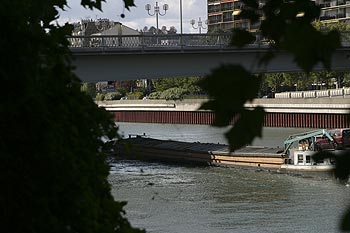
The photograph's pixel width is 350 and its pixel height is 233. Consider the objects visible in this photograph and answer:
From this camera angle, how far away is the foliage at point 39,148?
2529 millimetres

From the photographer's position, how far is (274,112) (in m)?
31.5

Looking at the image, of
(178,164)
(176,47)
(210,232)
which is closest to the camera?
(210,232)

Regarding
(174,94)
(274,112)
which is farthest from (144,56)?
(174,94)

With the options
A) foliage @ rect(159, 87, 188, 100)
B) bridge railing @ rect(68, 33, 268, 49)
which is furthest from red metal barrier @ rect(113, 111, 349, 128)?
bridge railing @ rect(68, 33, 268, 49)

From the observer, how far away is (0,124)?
254cm

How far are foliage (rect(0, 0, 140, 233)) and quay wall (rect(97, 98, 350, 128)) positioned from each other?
25.9 m

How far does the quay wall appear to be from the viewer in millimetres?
42844

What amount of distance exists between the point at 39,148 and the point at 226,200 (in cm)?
1784

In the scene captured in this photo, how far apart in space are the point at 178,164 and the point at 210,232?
1607 centimetres

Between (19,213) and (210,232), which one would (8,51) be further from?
(210,232)

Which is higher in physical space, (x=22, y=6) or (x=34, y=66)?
(x=22, y=6)

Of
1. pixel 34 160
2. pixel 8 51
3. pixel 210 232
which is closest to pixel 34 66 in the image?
pixel 8 51

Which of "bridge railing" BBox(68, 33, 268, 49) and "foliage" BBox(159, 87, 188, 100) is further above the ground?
"bridge railing" BBox(68, 33, 268, 49)

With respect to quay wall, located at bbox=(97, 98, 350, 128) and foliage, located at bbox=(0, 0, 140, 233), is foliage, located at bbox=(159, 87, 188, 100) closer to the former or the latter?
quay wall, located at bbox=(97, 98, 350, 128)
